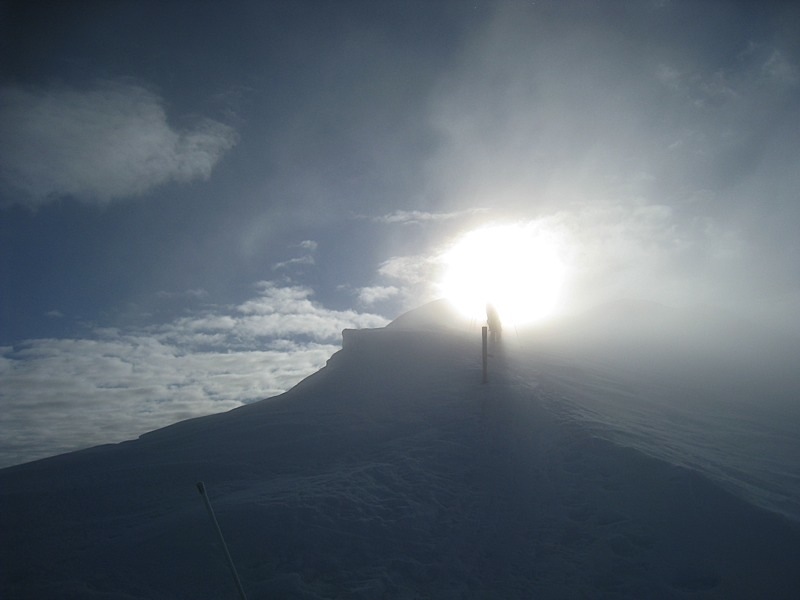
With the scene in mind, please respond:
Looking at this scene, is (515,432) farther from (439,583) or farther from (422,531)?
(439,583)

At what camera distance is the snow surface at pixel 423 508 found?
983cm

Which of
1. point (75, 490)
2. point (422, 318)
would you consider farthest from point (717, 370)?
point (422, 318)

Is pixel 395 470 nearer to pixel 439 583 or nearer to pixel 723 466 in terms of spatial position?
pixel 439 583

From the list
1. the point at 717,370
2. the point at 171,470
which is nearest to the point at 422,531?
the point at 171,470

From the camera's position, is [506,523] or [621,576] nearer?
[621,576]

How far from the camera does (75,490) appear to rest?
15023mm

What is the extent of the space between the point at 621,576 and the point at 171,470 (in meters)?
13.7

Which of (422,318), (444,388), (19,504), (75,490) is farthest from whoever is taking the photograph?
(422,318)

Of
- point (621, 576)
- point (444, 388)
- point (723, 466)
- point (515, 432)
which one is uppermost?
point (444, 388)

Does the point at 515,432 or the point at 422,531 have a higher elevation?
the point at 515,432

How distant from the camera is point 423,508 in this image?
12578 millimetres

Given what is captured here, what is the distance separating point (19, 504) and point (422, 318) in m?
60.1

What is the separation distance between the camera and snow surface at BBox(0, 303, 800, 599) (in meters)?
9.83

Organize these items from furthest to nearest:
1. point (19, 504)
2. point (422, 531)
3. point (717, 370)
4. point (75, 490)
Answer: point (717, 370)
point (75, 490)
point (19, 504)
point (422, 531)
